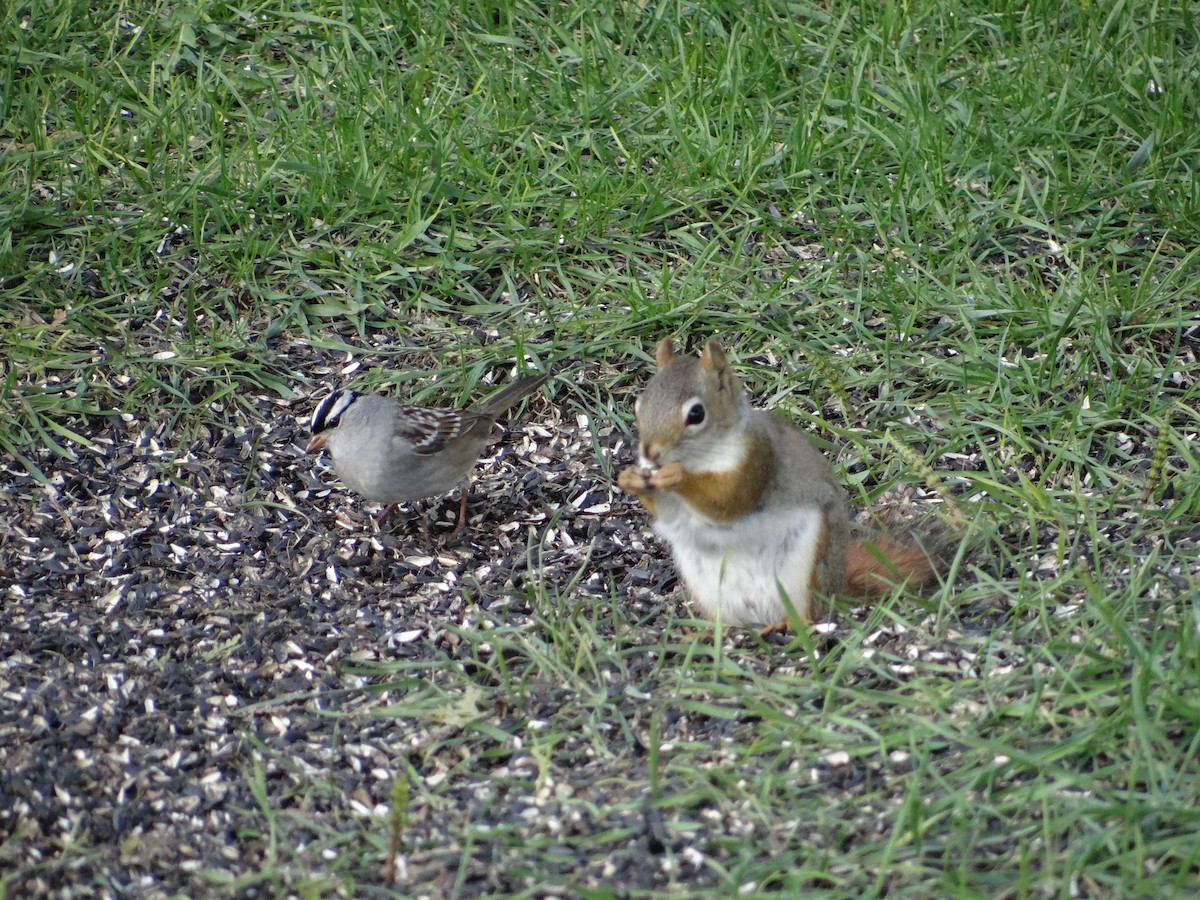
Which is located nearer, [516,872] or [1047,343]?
[516,872]

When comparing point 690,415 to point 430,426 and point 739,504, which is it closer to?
point 739,504

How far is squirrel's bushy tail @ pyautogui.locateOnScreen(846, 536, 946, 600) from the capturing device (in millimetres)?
A: 3502

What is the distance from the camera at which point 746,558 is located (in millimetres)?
3428

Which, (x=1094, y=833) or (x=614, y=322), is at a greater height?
(x=1094, y=833)

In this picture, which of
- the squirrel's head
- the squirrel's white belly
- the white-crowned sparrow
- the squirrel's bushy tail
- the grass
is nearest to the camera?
the grass

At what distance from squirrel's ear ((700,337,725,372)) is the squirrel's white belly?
323 millimetres

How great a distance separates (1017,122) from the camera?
5.19m

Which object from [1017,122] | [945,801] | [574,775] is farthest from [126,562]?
[1017,122]

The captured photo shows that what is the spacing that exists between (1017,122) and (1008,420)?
1.60 metres

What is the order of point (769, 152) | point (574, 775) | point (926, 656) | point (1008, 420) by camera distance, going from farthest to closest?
point (769, 152) < point (1008, 420) < point (926, 656) < point (574, 775)

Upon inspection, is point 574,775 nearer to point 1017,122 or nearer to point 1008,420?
point 1008,420

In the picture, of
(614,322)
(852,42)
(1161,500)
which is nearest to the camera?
(1161,500)

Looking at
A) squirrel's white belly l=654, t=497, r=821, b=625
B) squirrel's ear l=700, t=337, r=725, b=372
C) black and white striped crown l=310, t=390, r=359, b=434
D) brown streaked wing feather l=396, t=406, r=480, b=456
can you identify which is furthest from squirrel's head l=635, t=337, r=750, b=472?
black and white striped crown l=310, t=390, r=359, b=434

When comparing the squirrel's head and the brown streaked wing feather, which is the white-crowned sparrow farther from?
the squirrel's head
